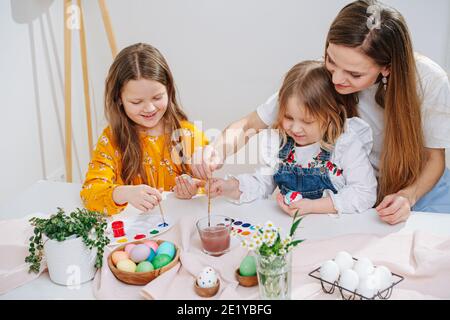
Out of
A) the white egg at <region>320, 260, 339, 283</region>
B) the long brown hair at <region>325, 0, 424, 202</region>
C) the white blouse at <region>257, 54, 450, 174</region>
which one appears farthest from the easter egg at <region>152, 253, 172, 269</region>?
the white blouse at <region>257, 54, 450, 174</region>

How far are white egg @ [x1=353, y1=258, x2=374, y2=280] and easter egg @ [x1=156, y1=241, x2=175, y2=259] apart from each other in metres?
0.40

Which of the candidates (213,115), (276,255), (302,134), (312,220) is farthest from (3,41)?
(276,255)

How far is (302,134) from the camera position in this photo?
1.45 metres

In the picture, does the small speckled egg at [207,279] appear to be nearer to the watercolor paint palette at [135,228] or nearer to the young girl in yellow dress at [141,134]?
the watercolor paint palette at [135,228]

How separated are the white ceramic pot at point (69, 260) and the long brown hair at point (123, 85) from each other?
57 centimetres

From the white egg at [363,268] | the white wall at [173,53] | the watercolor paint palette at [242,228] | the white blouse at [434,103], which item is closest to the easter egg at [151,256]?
the watercolor paint palette at [242,228]

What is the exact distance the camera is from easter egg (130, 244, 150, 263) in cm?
109

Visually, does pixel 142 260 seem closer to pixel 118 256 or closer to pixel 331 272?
pixel 118 256

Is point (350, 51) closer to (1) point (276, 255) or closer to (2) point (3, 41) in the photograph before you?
(1) point (276, 255)

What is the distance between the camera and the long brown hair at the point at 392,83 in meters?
1.34

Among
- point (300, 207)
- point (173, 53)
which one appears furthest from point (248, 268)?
point (173, 53)

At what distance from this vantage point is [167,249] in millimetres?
1122

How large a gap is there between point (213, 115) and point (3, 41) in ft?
3.78

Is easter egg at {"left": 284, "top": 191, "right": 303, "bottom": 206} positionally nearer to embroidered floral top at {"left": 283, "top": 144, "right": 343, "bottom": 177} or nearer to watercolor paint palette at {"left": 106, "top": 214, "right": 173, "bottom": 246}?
embroidered floral top at {"left": 283, "top": 144, "right": 343, "bottom": 177}
